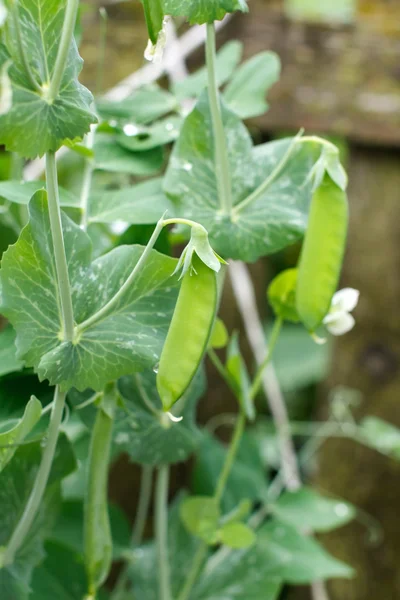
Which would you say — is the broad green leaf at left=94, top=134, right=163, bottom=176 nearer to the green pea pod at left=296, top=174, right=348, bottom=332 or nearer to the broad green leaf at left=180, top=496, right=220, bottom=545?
the green pea pod at left=296, top=174, right=348, bottom=332

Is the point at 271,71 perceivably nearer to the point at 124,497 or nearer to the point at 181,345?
the point at 181,345

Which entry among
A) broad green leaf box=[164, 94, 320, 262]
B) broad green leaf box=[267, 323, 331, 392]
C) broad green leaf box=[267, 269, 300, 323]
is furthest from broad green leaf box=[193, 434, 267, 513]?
broad green leaf box=[267, 323, 331, 392]

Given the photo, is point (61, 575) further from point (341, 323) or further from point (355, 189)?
point (355, 189)

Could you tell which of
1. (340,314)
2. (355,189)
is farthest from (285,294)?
(355,189)

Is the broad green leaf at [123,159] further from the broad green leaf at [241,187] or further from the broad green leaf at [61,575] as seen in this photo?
the broad green leaf at [61,575]

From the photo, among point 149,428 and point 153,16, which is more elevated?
point 153,16

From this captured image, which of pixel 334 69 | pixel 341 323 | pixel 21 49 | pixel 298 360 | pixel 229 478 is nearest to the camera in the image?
pixel 21 49

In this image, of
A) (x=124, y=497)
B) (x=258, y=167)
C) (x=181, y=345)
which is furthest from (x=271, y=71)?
(x=124, y=497)

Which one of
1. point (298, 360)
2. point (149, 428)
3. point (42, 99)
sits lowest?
point (298, 360)
